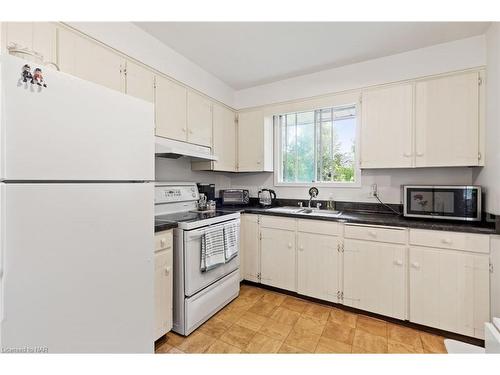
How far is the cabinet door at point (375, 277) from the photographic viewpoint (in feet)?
6.39

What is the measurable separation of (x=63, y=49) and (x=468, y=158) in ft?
10.4

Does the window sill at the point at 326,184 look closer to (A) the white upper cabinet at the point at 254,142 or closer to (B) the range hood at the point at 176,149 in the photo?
(A) the white upper cabinet at the point at 254,142

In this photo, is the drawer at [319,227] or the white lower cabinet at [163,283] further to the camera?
the drawer at [319,227]

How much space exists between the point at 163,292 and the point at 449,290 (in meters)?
2.22

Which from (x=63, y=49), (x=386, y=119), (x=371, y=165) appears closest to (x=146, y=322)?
(x=63, y=49)

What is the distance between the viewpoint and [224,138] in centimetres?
298

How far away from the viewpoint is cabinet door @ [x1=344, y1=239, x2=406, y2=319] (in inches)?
76.6

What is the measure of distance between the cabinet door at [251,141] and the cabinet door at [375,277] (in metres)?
1.51

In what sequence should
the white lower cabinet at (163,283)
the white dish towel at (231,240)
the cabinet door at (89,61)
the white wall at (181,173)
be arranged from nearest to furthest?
the cabinet door at (89,61)
the white lower cabinet at (163,283)
the white dish towel at (231,240)
the white wall at (181,173)

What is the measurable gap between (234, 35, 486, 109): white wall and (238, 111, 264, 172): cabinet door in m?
0.19

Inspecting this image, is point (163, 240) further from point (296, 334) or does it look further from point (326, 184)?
point (326, 184)

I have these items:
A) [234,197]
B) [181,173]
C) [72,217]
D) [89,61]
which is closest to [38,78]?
[72,217]

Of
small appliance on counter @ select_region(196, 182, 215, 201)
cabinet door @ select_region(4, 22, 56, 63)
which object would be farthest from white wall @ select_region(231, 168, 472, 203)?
cabinet door @ select_region(4, 22, 56, 63)

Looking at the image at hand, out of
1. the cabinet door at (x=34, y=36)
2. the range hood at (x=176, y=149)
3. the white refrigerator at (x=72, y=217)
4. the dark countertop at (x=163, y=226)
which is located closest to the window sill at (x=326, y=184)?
the range hood at (x=176, y=149)
